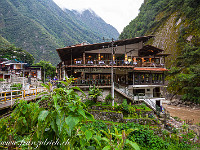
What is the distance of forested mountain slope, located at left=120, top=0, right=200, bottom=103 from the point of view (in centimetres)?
3077

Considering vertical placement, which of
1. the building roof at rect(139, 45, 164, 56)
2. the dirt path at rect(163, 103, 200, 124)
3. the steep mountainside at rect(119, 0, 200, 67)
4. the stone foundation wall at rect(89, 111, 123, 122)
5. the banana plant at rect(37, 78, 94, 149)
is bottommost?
the dirt path at rect(163, 103, 200, 124)

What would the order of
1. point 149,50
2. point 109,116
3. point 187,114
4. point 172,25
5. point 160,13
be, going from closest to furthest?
point 109,116
point 149,50
point 187,114
point 172,25
point 160,13

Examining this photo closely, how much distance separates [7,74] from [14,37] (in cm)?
7887

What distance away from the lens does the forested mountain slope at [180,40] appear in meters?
30.8

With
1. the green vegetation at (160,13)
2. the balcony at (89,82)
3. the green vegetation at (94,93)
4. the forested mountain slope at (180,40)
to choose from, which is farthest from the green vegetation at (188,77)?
the green vegetation at (94,93)

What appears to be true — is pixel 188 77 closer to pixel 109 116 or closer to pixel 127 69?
pixel 127 69

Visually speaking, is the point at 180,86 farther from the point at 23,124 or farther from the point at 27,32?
the point at 27,32

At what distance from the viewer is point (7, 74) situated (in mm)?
28219

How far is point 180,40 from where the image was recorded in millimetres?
41906

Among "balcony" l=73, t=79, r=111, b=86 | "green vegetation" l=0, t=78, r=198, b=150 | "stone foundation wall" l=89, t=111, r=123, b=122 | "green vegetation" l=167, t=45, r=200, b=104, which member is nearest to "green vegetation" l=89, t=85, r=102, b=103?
"balcony" l=73, t=79, r=111, b=86

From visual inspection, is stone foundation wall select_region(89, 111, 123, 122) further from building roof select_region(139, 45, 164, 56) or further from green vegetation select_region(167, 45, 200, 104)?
green vegetation select_region(167, 45, 200, 104)

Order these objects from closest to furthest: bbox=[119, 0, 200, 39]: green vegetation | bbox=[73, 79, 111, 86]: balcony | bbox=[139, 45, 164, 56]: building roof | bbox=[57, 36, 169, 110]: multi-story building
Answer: bbox=[73, 79, 111, 86]: balcony → bbox=[57, 36, 169, 110]: multi-story building → bbox=[139, 45, 164, 56]: building roof → bbox=[119, 0, 200, 39]: green vegetation

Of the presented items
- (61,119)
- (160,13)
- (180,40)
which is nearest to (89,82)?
(61,119)

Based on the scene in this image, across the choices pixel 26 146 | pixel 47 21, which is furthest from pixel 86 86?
pixel 47 21
